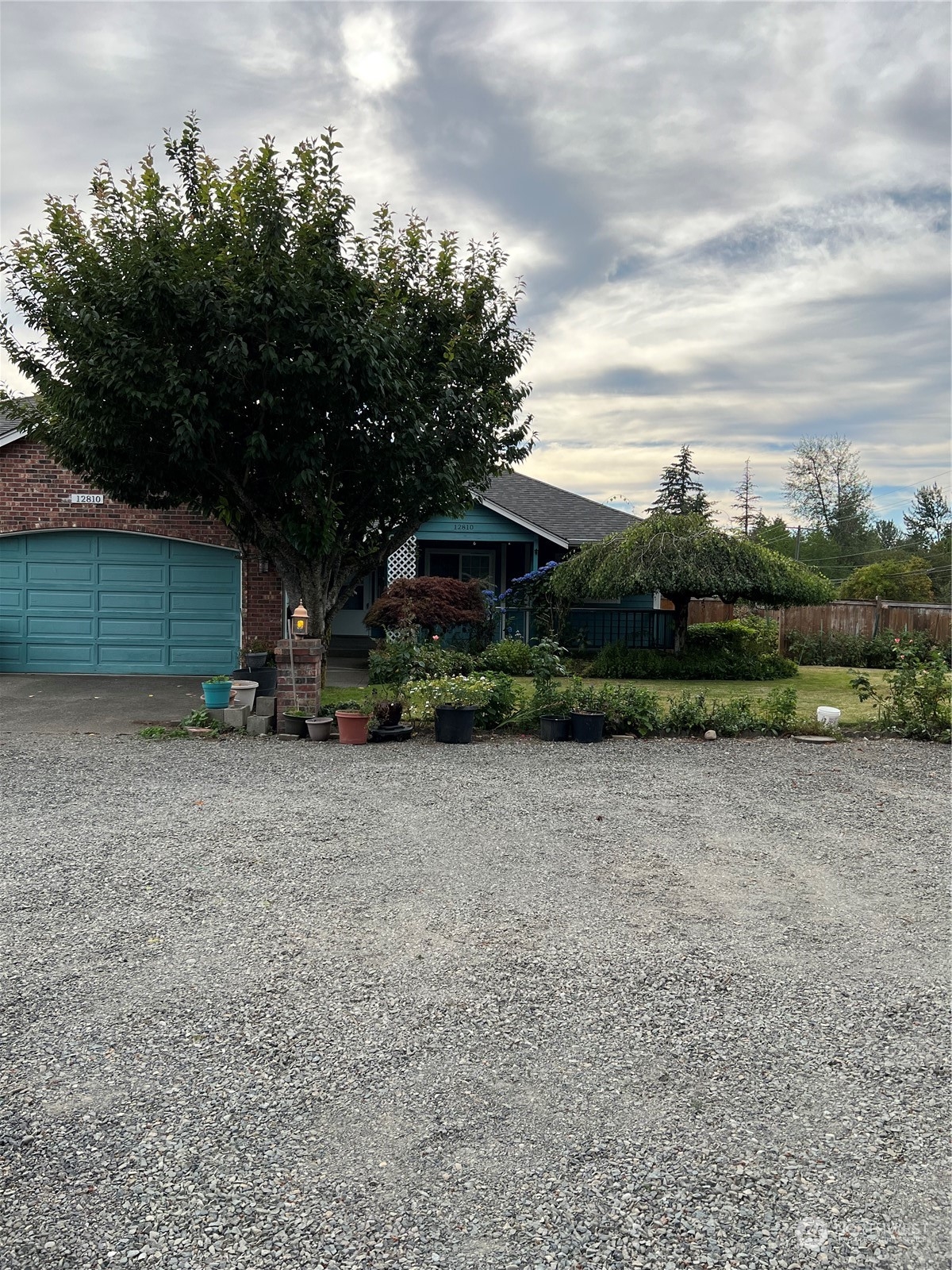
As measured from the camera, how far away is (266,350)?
8.27 m

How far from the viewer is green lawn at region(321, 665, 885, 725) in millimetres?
10445

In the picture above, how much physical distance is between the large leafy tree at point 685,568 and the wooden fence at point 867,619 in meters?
3.84

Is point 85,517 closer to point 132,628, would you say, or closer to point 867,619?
point 132,628

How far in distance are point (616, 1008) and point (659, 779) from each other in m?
4.02

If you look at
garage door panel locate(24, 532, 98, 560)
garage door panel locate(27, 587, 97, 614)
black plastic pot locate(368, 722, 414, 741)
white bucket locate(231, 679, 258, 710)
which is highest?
garage door panel locate(24, 532, 98, 560)

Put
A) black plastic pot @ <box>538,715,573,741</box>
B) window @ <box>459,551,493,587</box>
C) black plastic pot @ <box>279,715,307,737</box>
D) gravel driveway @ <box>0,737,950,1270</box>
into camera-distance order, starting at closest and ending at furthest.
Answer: gravel driveway @ <box>0,737,950,1270</box>
black plastic pot @ <box>538,715,573,741</box>
black plastic pot @ <box>279,715,307,737</box>
window @ <box>459,551,493,587</box>

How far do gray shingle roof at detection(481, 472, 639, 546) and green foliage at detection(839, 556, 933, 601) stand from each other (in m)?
9.18

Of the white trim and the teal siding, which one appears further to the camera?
the teal siding

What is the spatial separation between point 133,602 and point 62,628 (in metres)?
1.18

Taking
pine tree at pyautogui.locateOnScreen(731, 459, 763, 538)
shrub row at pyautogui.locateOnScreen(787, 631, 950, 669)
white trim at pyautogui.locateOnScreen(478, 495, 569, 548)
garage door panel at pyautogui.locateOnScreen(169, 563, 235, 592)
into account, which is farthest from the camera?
pine tree at pyautogui.locateOnScreen(731, 459, 763, 538)

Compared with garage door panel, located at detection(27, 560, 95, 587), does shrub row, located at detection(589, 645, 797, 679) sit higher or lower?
lower

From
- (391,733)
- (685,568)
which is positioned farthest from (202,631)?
(685,568)

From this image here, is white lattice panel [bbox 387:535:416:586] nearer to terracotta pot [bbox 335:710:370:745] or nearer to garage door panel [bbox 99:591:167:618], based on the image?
garage door panel [bbox 99:591:167:618]

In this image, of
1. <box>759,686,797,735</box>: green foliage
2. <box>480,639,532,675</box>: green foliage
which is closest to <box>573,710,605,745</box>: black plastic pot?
<box>759,686,797,735</box>: green foliage
